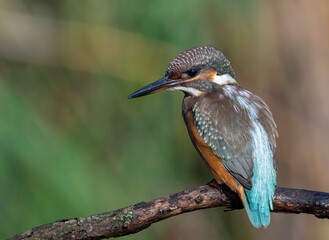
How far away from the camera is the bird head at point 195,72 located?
143 inches

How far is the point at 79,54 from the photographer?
5.15 meters

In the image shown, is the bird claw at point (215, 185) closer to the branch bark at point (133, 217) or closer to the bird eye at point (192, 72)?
the branch bark at point (133, 217)

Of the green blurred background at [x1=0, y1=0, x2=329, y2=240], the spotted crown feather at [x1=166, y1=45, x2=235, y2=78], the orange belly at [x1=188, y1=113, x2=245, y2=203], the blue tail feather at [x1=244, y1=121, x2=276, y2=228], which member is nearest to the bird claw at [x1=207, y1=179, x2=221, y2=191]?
the orange belly at [x1=188, y1=113, x2=245, y2=203]

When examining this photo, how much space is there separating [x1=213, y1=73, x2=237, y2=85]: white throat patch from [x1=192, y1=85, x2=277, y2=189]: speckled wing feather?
0.11 metres

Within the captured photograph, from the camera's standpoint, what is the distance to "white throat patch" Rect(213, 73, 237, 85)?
3.72 meters

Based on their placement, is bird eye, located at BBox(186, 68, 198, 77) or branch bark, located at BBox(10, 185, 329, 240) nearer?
branch bark, located at BBox(10, 185, 329, 240)

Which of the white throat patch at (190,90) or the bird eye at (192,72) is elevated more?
the bird eye at (192,72)

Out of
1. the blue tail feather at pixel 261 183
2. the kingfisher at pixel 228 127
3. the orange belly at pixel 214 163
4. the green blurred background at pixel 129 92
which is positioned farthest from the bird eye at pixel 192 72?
the green blurred background at pixel 129 92

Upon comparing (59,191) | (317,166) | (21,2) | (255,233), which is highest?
(21,2)

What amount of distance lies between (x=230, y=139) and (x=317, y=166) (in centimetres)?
216

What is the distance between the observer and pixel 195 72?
368 cm

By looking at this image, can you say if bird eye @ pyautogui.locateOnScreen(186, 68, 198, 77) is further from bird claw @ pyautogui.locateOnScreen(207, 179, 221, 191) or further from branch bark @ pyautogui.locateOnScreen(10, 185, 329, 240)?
branch bark @ pyautogui.locateOnScreen(10, 185, 329, 240)

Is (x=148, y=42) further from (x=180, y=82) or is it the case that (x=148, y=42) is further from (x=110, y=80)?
(x=180, y=82)

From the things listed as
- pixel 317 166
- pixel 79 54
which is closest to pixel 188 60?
pixel 79 54
